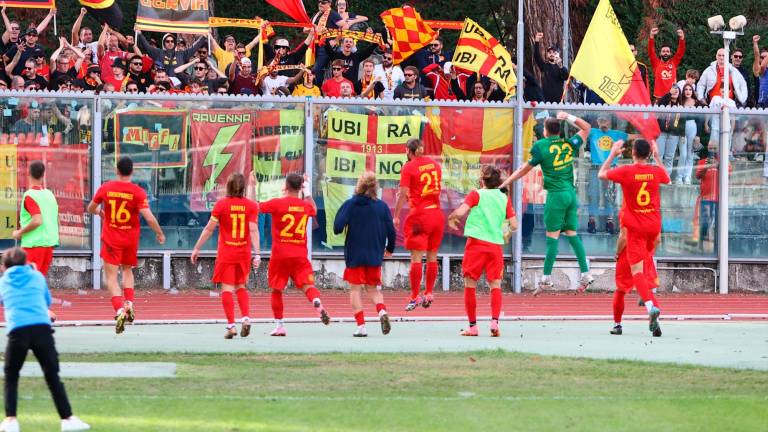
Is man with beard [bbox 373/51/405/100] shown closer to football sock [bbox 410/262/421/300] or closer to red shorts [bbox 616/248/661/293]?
football sock [bbox 410/262/421/300]

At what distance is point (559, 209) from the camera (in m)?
20.0

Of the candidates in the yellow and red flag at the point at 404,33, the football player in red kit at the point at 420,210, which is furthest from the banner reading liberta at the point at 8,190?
the football player in red kit at the point at 420,210

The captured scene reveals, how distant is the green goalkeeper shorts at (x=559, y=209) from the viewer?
65.6 feet

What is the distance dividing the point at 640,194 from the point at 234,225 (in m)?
4.39

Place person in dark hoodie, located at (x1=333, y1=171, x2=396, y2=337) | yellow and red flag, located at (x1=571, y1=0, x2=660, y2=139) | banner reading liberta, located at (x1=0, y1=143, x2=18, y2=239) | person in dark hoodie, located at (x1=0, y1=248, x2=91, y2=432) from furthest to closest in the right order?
yellow and red flag, located at (x1=571, y1=0, x2=660, y2=139) → banner reading liberta, located at (x1=0, y1=143, x2=18, y2=239) → person in dark hoodie, located at (x1=333, y1=171, x2=396, y2=337) → person in dark hoodie, located at (x1=0, y1=248, x2=91, y2=432)

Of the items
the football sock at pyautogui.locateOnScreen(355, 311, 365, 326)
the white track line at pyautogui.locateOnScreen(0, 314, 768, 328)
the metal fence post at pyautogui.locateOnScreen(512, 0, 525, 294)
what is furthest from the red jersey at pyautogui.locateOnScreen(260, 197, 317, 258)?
the metal fence post at pyautogui.locateOnScreen(512, 0, 525, 294)

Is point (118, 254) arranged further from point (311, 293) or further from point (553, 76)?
point (553, 76)

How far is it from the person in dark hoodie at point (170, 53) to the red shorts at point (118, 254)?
801cm

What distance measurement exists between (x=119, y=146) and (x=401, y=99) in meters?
4.36

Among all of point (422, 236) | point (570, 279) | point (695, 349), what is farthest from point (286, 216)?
point (570, 279)

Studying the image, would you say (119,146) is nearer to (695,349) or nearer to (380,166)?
(380,166)

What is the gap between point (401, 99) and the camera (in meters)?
24.4

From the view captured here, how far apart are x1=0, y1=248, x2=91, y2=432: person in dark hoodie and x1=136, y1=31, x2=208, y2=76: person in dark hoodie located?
14.9 m

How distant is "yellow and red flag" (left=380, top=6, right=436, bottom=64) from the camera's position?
25.4 meters
